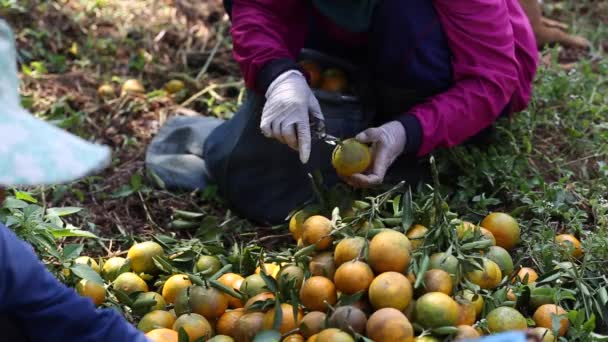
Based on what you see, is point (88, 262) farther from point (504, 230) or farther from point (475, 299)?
point (504, 230)

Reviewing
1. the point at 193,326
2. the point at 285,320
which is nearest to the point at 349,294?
the point at 285,320

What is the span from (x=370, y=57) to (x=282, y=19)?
0.98 feet

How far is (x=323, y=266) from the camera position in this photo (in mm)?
2199

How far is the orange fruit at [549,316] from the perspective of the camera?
2148mm

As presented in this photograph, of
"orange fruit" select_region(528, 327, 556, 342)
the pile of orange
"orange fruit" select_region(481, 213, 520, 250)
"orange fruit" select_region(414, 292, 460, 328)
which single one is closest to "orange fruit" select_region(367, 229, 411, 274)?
the pile of orange

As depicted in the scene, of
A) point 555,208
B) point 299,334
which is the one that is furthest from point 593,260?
point 299,334

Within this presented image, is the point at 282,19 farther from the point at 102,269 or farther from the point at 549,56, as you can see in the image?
the point at 549,56

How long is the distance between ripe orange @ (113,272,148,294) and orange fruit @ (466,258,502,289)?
2.74 feet

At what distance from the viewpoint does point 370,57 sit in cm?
284

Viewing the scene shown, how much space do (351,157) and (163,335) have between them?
0.75 metres

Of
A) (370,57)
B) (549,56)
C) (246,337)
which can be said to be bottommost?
(549,56)

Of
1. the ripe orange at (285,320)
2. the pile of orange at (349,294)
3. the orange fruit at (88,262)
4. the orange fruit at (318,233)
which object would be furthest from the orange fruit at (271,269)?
the orange fruit at (88,262)

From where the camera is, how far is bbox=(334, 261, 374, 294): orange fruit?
6.79 ft

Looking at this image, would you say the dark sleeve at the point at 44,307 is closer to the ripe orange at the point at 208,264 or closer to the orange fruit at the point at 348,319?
the orange fruit at the point at 348,319
